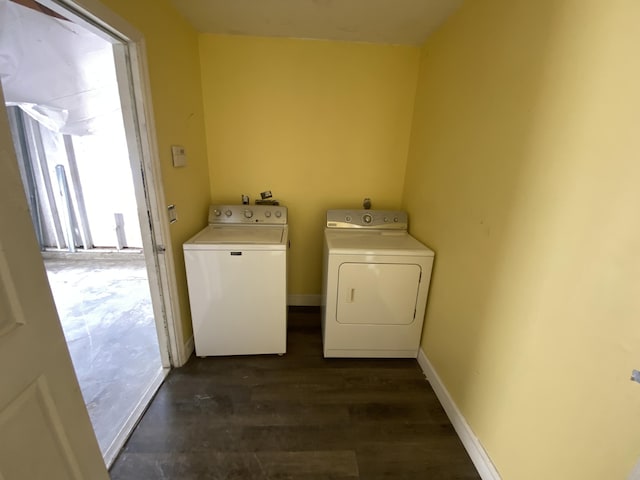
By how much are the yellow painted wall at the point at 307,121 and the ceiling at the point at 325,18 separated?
0.11m

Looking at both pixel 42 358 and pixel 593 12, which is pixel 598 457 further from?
pixel 42 358

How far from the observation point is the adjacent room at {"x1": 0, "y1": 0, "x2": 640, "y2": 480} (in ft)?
2.72

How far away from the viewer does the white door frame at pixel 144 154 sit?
1148 millimetres

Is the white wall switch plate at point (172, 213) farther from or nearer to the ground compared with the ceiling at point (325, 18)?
nearer to the ground

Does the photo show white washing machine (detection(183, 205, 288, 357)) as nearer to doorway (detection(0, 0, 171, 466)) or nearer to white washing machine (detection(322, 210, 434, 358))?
doorway (detection(0, 0, 171, 466))

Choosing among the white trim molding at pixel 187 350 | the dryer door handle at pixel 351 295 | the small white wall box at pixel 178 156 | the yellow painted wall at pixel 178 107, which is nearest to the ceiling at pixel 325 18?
the yellow painted wall at pixel 178 107

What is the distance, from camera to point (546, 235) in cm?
100

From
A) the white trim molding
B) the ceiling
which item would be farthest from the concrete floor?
the ceiling

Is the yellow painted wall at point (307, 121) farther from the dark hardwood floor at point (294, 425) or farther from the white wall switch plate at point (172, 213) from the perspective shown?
the dark hardwood floor at point (294, 425)

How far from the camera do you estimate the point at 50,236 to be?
3738 mm

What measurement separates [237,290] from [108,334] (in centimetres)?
134

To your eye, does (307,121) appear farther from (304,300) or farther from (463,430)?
(463,430)

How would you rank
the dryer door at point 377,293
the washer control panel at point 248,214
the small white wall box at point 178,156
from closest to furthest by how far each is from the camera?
1. the small white wall box at point 178,156
2. the dryer door at point 377,293
3. the washer control panel at point 248,214

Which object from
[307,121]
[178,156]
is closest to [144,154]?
[178,156]
